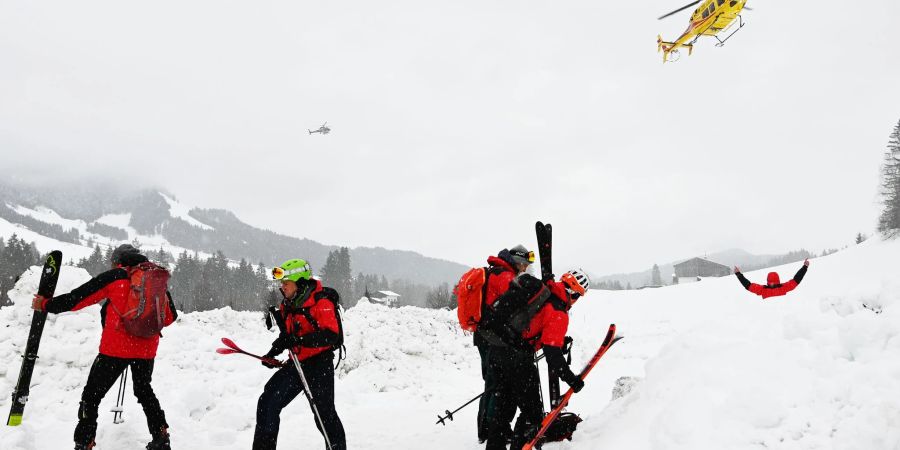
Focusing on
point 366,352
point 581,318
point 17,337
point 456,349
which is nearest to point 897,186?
point 581,318

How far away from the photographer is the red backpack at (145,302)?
5379 mm

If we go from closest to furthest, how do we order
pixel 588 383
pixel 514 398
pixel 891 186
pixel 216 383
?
pixel 514 398 < pixel 216 383 < pixel 588 383 < pixel 891 186

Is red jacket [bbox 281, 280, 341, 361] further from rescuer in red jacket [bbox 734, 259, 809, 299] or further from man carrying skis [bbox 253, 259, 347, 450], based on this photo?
rescuer in red jacket [bbox 734, 259, 809, 299]

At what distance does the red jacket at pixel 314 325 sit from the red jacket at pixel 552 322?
6.87ft

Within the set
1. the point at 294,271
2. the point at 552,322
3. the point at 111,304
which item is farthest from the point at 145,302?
the point at 552,322

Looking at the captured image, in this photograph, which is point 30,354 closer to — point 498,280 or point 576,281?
point 498,280

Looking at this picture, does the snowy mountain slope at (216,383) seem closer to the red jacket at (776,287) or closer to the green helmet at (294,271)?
the green helmet at (294,271)

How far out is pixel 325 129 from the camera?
164 feet

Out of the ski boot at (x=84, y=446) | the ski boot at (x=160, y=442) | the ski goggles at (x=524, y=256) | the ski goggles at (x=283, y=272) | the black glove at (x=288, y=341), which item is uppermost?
the ski goggles at (x=524, y=256)

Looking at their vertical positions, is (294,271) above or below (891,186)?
below

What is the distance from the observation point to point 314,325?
5.45 m

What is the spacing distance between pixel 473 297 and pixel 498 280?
1.11 feet

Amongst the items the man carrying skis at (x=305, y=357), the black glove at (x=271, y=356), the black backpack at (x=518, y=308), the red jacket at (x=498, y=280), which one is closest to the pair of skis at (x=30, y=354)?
the black glove at (x=271, y=356)

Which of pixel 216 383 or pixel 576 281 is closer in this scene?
pixel 576 281
